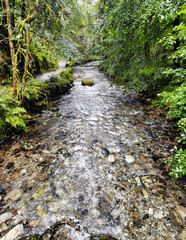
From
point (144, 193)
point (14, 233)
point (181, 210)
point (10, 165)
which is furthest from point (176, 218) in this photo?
point (10, 165)

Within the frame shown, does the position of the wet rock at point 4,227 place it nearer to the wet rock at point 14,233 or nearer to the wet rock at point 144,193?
the wet rock at point 14,233

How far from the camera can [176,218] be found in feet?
7.09

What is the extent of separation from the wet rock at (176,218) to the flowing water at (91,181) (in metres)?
0.05

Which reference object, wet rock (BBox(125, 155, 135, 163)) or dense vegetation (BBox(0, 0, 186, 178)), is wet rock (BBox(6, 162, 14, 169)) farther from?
wet rock (BBox(125, 155, 135, 163))

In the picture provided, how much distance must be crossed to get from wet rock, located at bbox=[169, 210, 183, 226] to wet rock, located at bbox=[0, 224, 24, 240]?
8.08ft

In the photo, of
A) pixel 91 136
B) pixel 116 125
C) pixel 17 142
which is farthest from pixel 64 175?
pixel 116 125

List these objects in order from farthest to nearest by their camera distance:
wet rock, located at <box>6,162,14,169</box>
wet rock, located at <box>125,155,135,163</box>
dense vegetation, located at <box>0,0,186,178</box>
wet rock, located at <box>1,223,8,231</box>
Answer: dense vegetation, located at <box>0,0,186,178</box> → wet rock, located at <box>125,155,135,163</box> → wet rock, located at <box>6,162,14,169</box> → wet rock, located at <box>1,223,8,231</box>

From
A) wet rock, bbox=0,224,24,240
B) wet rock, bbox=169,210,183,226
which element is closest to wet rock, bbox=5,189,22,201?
wet rock, bbox=0,224,24,240

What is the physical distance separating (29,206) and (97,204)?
4.13 feet

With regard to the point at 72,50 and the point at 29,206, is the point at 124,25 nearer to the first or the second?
the point at 72,50

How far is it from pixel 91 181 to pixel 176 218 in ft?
5.38

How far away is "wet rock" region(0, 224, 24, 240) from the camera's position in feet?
6.18

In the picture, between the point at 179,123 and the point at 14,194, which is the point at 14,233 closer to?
the point at 14,194

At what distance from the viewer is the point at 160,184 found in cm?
275
